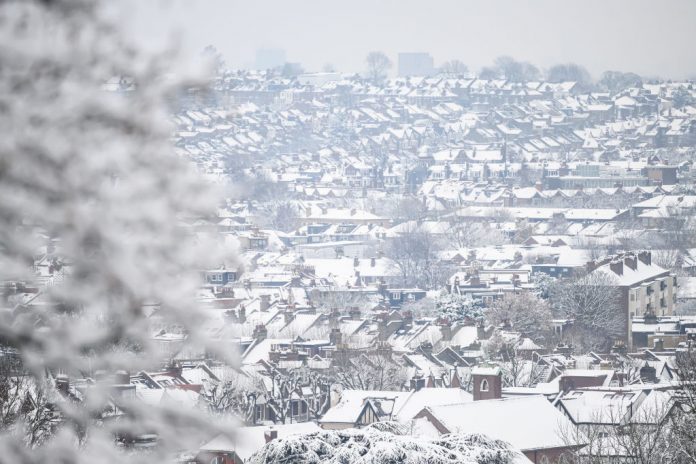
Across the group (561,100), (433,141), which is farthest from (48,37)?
(561,100)

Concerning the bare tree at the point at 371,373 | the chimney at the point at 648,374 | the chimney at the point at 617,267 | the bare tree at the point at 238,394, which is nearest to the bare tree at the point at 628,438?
the bare tree at the point at 238,394

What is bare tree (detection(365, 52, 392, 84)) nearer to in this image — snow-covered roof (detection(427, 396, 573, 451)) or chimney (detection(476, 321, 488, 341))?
chimney (detection(476, 321, 488, 341))

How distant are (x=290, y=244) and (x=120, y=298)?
202 feet

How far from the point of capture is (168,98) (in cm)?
221

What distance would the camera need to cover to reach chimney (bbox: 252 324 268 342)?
3341 centimetres

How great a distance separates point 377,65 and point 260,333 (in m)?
103

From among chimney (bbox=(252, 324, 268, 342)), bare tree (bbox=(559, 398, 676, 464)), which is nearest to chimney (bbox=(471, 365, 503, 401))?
bare tree (bbox=(559, 398, 676, 464))

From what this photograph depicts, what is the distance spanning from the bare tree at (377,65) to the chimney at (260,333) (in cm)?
9906

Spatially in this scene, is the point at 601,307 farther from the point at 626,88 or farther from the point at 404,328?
the point at 626,88

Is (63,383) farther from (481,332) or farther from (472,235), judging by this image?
(472,235)

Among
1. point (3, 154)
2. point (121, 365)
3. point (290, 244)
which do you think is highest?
point (3, 154)

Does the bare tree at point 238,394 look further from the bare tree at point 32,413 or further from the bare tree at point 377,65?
the bare tree at point 377,65

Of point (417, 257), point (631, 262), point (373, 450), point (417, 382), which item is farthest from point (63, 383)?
point (417, 257)

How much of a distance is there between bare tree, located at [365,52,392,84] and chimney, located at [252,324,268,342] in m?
99.1
